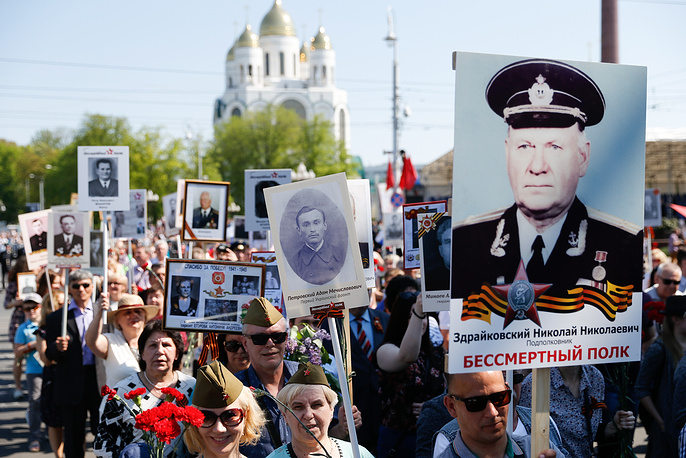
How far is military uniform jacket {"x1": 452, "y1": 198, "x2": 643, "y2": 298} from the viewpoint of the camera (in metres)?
2.96

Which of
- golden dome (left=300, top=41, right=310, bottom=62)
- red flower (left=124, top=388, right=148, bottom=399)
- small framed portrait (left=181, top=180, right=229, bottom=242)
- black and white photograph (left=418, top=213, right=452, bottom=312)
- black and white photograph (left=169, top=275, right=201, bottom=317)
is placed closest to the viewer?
red flower (left=124, top=388, right=148, bottom=399)

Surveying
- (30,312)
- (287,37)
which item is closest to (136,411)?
(30,312)

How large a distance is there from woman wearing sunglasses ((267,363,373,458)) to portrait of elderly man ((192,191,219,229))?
549 centimetres

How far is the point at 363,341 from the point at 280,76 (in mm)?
123275

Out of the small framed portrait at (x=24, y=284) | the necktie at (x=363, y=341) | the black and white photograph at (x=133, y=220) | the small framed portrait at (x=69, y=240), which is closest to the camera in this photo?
the necktie at (x=363, y=341)

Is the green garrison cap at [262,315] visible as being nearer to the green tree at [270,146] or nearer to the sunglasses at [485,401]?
the sunglasses at [485,401]

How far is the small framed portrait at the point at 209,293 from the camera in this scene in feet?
18.3

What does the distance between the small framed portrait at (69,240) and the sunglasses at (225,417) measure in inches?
191

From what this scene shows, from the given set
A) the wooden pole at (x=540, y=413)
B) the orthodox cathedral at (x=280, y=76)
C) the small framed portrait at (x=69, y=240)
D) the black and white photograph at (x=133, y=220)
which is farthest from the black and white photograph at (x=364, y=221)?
the orthodox cathedral at (x=280, y=76)

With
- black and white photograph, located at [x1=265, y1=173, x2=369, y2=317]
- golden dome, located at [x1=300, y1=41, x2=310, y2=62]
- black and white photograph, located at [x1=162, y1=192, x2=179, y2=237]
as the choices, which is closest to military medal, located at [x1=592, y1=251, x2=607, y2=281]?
black and white photograph, located at [x1=265, y1=173, x2=369, y2=317]

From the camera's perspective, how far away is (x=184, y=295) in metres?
5.68

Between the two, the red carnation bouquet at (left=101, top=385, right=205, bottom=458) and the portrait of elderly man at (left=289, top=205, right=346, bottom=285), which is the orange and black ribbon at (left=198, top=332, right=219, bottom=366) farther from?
the red carnation bouquet at (left=101, top=385, right=205, bottom=458)

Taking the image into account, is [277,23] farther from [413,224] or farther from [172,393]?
[172,393]

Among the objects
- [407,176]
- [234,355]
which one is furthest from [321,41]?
[234,355]
